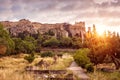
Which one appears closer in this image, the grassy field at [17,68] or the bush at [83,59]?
the grassy field at [17,68]

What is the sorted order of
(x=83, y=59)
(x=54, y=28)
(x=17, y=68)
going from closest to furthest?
(x=17, y=68), (x=83, y=59), (x=54, y=28)

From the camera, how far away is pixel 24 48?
75.6 metres

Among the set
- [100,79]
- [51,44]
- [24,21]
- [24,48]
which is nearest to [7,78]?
[100,79]

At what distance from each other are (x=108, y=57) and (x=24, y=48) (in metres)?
42.8

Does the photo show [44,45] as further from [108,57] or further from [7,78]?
[7,78]

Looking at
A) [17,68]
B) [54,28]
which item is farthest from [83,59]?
[54,28]

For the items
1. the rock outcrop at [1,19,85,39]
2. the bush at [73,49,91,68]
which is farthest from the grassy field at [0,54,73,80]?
the rock outcrop at [1,19,85,39]

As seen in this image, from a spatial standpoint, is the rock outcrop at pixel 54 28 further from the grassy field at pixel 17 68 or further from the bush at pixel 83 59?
the bush at pixel 83 59

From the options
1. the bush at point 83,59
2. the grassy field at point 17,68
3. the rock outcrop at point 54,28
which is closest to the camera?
the grassy field at point 17,68

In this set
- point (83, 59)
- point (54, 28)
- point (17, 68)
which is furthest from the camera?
point (54, 28)

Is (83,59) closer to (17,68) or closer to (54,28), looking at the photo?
(17,68)

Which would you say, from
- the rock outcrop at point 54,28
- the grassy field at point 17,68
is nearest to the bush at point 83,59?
the grassy field at point 17,68

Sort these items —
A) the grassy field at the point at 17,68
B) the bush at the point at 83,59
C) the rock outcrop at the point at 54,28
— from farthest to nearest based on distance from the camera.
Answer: the rock outcrop at the point at 54,28
the bush at the point at 83,59
the grassy field at the point at 17,68

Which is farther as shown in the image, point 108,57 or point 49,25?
point 49,25
